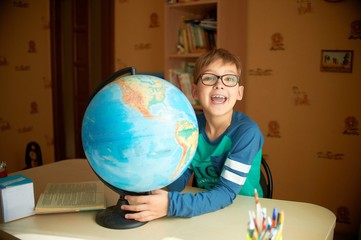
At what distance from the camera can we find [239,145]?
4.50 feet

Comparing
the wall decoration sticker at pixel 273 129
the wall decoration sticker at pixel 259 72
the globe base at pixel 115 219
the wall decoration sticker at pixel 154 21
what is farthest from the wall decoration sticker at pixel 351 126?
the globe base at pixel 115 219

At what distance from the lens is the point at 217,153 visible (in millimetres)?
1483

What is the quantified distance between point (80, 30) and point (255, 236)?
173 inches

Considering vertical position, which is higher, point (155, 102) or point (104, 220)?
point (155, 102)

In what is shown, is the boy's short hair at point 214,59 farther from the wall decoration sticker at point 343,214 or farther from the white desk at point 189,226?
the wall decoration sticker at point 343,214

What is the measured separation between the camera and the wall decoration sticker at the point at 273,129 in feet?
10.2

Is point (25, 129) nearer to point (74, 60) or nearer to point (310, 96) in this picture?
point (74, 60)

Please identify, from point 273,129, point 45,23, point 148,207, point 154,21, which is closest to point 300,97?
point 273,129

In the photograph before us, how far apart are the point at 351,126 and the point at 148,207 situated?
7.10ft

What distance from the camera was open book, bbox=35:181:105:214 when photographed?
4.08ft

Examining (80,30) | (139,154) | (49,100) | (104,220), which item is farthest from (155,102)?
(80,30)

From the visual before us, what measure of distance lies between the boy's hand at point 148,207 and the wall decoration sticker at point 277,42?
2186 mm

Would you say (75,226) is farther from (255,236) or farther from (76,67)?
(76,67)

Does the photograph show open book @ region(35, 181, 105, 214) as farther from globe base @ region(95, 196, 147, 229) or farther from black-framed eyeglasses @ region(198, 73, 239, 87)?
black-framed eyeglasses @ region(198, 73, 239, 87)
